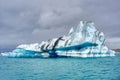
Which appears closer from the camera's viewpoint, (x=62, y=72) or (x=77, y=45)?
(x=62, y=72)

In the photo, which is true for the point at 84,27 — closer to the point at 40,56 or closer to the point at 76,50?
the point at 76,50

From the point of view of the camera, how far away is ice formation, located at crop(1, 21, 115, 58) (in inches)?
2576

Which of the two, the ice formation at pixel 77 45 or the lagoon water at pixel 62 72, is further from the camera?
the ice formation at pixel 77 45

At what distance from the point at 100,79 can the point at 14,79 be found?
7.57 m

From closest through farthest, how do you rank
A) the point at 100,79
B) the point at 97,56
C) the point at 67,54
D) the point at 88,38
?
the point at 100,79
the point at 88,38
the point at 67,54
the point at 97,56

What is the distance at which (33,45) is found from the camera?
238 feet

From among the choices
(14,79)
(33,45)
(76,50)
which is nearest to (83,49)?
(76,50)

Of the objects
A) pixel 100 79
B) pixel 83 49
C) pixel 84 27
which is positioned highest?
pixel 84 27

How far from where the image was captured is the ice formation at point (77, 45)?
215ft

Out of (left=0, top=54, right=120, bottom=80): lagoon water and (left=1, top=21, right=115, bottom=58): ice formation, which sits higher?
(left=1, top=21, right=115, bottom=58): ice formation

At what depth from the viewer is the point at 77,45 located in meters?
65.1

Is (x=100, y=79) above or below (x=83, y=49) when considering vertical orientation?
below

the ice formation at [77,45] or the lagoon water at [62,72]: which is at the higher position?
the ice formation at [77,45]

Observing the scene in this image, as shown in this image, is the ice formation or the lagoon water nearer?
the lagoon water
